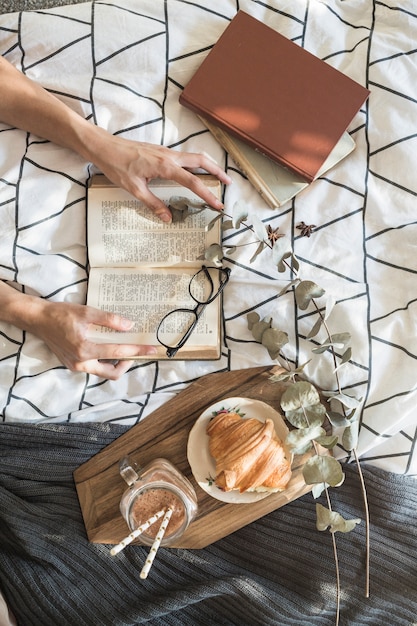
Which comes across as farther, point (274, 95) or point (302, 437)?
point (274, 95)

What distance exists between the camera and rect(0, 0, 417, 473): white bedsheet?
109 cm

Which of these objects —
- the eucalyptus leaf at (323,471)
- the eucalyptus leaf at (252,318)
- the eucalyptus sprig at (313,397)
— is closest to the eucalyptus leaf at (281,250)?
the eucalyptus sprig at (313,397)

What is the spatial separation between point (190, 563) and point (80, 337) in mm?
458

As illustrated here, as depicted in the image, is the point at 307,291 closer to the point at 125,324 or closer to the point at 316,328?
the point at 316,328

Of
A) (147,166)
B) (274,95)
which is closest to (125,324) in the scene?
(147,166)

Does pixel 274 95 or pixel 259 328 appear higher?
pixel 274 95

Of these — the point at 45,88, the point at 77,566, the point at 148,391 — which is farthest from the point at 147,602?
the point at 45,88

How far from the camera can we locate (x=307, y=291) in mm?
1012

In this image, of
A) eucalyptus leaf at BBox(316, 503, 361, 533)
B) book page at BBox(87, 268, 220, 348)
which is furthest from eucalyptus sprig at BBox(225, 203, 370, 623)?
book page at BBox(87, 268, 220, 348)

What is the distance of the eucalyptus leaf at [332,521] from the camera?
3.27ft

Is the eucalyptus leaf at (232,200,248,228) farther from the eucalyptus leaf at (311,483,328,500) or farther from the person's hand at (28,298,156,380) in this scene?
the eucalyptus leaf at (311,483,328,500)

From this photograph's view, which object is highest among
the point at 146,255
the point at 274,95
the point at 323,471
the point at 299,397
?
the point at 274,95

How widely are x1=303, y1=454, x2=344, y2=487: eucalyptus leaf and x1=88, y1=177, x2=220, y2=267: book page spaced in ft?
1.33

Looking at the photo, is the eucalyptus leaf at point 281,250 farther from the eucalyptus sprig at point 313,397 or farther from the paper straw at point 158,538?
the paper straw at point 158,538
